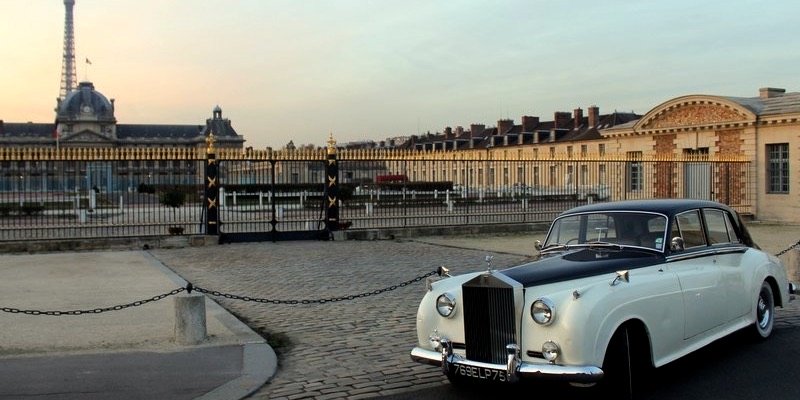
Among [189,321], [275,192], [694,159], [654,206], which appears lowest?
[189,321]

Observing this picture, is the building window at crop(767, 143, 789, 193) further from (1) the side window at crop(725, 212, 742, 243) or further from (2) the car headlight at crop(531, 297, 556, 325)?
(2) the car headlight at crop(531, 297, 556, 325)

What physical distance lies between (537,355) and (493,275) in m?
0.68

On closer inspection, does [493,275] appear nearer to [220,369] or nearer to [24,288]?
[220,369]

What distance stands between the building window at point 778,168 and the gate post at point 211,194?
69.0 ft

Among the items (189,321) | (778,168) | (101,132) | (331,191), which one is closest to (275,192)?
(331,191)

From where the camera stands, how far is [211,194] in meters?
20.0

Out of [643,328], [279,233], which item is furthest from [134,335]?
[279,233]

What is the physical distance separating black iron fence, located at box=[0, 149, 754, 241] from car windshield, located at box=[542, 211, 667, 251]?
13.6m

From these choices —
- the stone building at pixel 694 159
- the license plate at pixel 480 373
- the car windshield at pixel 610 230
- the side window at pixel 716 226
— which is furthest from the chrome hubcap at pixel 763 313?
the stone building at pixel 694 159

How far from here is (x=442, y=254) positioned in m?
17.5

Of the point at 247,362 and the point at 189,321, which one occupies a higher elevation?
the point at 189,321

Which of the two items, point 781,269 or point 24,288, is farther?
point 24,288

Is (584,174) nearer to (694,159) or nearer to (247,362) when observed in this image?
(694,159)

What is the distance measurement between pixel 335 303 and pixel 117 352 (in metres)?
3.68
